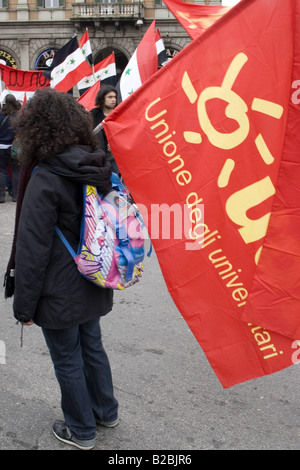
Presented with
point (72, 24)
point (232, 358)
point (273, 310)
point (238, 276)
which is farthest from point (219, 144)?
point (72, 24)

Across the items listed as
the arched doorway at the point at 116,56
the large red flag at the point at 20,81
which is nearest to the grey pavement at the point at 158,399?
the large red flag at the point at 20,81

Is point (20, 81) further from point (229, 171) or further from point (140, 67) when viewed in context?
point (229, 171)

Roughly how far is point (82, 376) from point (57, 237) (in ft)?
2.36

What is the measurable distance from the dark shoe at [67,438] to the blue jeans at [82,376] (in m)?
0.03

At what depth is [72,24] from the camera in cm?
3050

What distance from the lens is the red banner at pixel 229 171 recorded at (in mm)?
2160

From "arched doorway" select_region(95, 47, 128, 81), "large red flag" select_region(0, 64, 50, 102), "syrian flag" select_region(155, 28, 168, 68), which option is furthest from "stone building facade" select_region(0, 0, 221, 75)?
"syrian flag" select_region(155, 28, 168, 68)

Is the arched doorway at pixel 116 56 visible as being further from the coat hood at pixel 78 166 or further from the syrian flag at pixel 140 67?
the coat hood at pixel 78 166

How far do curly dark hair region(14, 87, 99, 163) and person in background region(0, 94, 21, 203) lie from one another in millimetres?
7091

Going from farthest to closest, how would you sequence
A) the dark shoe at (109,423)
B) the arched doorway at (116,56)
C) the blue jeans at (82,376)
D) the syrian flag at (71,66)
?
the arched doorway at (116,56), the syrian flag at (71,66), the dark shoe at (109,423), the blue jeans at (82,376)

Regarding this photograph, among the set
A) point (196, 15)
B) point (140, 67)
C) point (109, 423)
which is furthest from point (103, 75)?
point (109, 423)

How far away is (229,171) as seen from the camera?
2.23 meters

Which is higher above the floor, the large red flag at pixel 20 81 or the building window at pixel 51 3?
the building window at pixel 51 3

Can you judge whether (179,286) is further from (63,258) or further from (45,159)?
(45,159)
